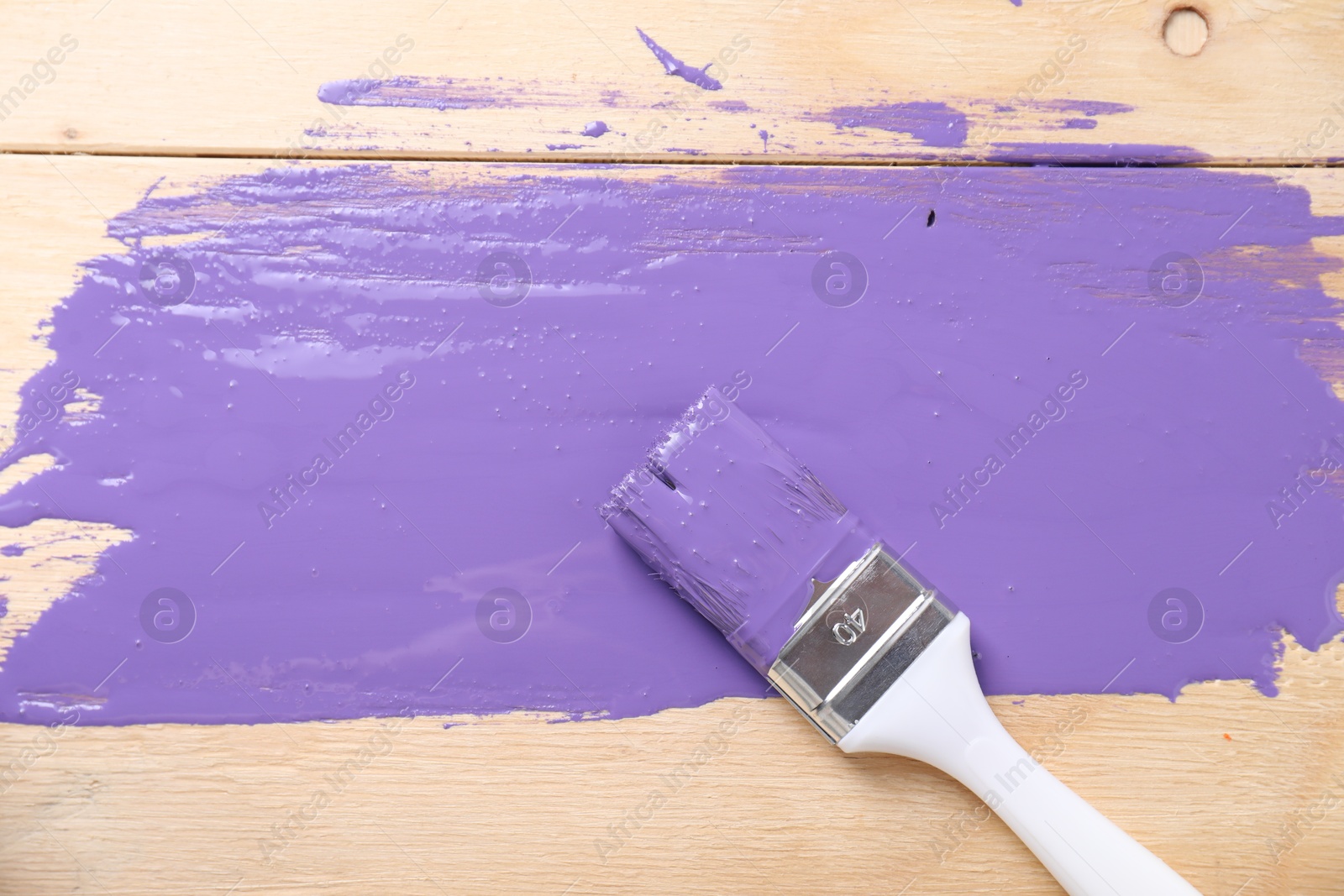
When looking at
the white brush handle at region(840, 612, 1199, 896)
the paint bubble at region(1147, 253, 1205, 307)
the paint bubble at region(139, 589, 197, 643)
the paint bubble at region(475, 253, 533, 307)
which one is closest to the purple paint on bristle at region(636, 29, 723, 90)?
the paint bubble at region(475, 253, 533, 307)

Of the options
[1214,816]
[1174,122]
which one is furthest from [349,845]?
[1174,122]

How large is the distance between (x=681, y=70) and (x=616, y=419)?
14.5 inches

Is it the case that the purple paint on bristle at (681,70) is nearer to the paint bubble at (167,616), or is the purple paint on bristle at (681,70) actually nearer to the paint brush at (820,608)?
the paint brush at (820,608)

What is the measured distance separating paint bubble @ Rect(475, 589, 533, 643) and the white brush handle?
323mm

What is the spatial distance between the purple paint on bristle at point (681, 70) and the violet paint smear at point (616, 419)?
0.10m

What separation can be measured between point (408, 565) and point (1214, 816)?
32.8 inches

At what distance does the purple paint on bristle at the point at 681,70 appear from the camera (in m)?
0.87

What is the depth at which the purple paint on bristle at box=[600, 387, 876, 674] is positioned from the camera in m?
0.78

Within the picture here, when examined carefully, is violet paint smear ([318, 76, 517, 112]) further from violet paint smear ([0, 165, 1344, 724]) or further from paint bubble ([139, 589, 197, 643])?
paint bubble ([139, 589, 197, 643])

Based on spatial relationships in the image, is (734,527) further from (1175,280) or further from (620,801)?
(1175,280)

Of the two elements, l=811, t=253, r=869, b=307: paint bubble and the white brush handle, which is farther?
l=811, t=253, r=869, b=307: paint bubble

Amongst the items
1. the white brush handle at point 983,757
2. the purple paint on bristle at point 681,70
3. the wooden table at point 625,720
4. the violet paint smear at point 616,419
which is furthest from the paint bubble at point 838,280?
the white brush handle at point 983,757

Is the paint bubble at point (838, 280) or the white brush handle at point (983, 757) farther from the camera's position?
the paint bubble at point (838, 280)

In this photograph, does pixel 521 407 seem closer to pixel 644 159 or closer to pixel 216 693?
pixel 644 159
